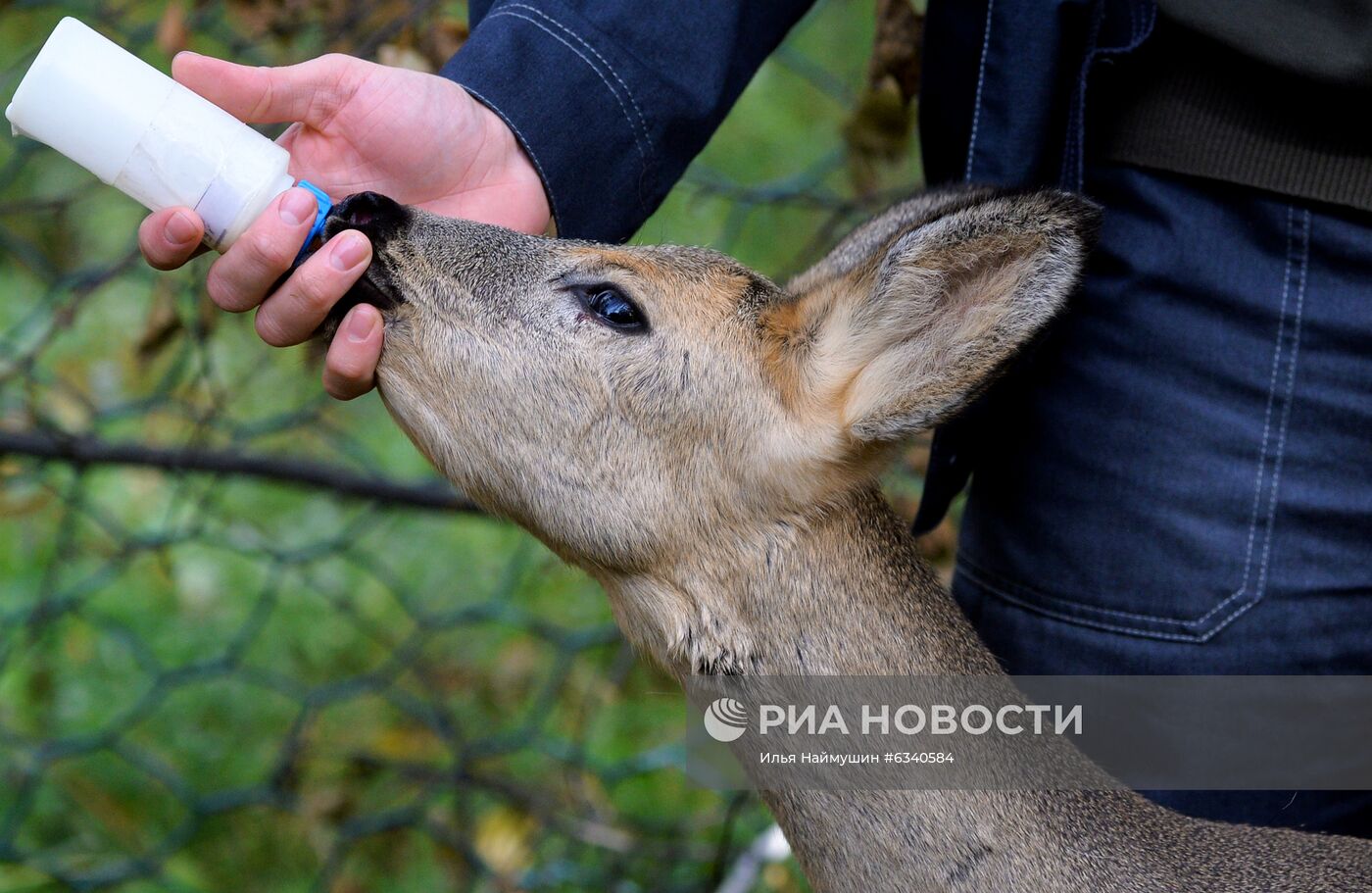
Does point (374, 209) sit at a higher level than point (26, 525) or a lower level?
higher

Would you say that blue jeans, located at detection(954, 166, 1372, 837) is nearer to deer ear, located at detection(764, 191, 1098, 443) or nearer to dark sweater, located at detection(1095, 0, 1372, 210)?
dark sweater, located at detection(1095, 0, 1372, 210)

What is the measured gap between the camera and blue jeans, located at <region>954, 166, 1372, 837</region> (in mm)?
1521

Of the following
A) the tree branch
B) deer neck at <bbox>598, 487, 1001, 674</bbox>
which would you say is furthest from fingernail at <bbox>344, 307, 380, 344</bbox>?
the tree branch

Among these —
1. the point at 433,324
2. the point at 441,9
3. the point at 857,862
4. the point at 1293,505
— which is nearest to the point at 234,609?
the point at 441,9

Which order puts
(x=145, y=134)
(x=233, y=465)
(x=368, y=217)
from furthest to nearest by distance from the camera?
(x=233, y=465)
(x=368, y=217)
(x=145, y=134)

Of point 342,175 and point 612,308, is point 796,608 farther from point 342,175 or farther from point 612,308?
point 342,175

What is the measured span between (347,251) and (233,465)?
1.46m

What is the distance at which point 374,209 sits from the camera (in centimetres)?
141

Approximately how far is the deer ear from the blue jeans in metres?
0.26

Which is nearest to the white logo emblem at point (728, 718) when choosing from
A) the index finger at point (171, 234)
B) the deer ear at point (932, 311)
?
the deer ear at point (932, 311)

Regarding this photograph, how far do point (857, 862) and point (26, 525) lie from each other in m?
2.53

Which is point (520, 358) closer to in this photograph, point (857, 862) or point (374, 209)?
point (374, 209)

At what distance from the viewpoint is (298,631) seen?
3.16m
